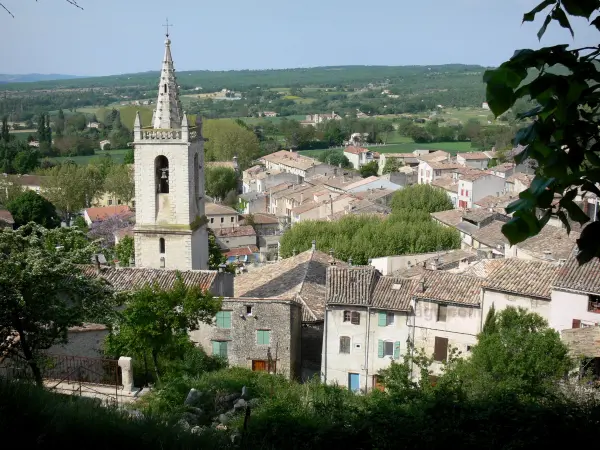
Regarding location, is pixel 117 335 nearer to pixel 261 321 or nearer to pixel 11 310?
pixel 261 321

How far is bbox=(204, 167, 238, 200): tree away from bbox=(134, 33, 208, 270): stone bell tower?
55.0 meters

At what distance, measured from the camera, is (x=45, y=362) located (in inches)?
509

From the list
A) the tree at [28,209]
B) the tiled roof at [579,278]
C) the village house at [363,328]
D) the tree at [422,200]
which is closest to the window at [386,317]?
the village house at [363,328]

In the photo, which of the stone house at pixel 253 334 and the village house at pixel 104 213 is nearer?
the stone house at pixel 253 334

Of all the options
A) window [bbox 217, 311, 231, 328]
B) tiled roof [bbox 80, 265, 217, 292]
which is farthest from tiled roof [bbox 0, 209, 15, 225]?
window [bbox 217, 311, 231, 328]

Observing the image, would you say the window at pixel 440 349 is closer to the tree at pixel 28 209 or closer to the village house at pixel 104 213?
the village house at pixel 104 213

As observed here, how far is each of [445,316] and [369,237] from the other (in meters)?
19.5

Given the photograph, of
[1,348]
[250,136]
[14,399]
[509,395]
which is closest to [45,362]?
[1,348]

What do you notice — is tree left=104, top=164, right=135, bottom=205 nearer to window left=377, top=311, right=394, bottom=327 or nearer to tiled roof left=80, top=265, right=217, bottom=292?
tiled roof left=80, top=265, right=217, bottom=292

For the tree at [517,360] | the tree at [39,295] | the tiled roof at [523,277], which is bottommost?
the tree at [517,360]

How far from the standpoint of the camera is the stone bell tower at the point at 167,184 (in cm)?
2533

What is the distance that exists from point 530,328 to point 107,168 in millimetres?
66515

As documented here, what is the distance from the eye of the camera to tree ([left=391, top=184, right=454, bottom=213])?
→ 2137 inches

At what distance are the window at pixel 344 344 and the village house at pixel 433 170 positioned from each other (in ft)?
198
